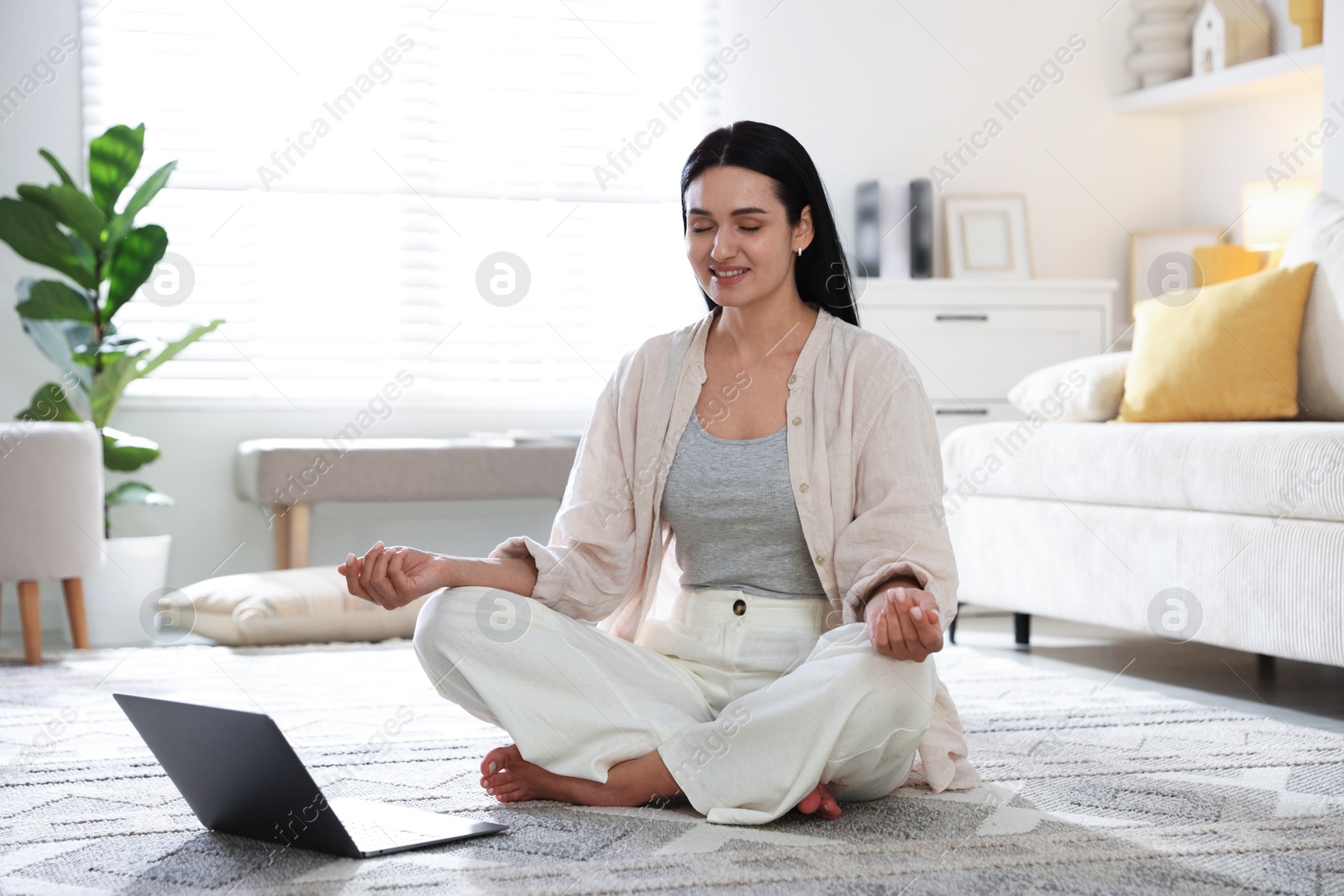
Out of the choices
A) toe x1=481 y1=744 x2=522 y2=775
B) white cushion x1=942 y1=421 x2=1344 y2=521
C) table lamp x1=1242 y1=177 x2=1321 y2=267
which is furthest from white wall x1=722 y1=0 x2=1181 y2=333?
toe x1=481 y1=744 x2=522 y2=775

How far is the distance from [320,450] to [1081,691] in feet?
6.60

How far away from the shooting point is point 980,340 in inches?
154

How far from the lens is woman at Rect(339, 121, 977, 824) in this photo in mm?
1475

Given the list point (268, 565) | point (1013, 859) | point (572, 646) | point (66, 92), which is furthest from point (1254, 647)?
point (66, 92)

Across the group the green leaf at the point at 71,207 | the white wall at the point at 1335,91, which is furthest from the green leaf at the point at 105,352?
the white wall at the point at 1335,91

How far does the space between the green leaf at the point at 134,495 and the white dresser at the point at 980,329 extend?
1.99m

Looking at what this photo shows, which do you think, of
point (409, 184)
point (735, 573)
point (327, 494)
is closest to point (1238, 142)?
point (409, 184)

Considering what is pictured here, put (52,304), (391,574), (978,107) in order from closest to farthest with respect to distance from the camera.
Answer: (391,574), (52,304), (978,107)

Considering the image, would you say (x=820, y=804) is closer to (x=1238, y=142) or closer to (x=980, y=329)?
(x=980, y=329)

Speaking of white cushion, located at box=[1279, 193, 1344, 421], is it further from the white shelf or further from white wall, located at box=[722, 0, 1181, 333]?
white wall, located at box=[722, 0, 1181, 333]

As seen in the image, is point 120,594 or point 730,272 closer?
point 730,272

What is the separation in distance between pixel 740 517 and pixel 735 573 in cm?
7

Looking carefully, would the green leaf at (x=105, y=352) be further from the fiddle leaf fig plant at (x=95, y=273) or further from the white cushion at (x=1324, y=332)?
the white cushion at (x=1324, y=332)

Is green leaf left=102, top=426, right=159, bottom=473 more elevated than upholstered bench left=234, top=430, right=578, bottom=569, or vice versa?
green leaf left=102, top=426, right=159, bottom=473
